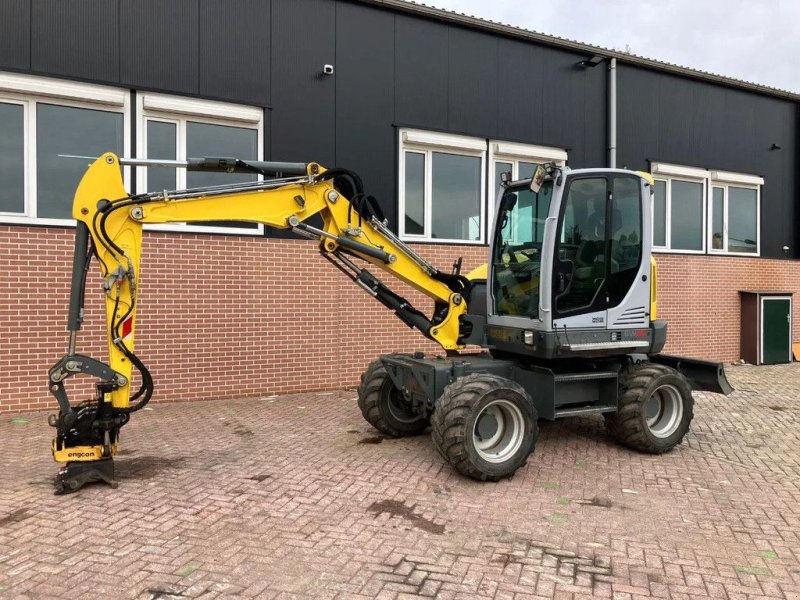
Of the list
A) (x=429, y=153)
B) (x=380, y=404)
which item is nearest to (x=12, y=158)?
(x=380, y=404)

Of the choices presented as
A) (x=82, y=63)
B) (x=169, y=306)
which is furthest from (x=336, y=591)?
(x=82, y=63)

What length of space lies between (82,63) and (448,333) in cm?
596

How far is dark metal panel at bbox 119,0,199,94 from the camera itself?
8.11m

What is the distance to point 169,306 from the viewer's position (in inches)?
328

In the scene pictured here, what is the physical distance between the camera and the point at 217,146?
8.80 m

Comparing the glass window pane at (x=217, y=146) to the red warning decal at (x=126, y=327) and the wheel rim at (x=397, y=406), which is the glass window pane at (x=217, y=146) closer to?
the wheel rim at (x=397, y=406)

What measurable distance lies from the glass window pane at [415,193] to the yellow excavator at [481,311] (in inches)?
129

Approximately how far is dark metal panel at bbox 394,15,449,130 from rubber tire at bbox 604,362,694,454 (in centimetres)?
564

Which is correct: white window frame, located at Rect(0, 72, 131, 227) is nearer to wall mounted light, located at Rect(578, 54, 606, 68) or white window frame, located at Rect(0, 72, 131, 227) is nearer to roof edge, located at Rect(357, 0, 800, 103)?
roof edge, located at Rect(357, 0, 800, 103)

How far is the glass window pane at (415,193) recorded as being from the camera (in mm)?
10016

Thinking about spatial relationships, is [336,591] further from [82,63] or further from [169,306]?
[82,63]

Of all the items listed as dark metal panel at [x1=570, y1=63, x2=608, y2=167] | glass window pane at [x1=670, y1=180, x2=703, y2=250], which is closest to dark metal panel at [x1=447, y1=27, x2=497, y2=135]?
dark metal panel at [x1=570, y1=63, x2=608, y2=167]

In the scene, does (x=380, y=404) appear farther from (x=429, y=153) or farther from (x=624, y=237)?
(x=429, y=153)

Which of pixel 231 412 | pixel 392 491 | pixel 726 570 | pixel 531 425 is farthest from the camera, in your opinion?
pixel 231 412
